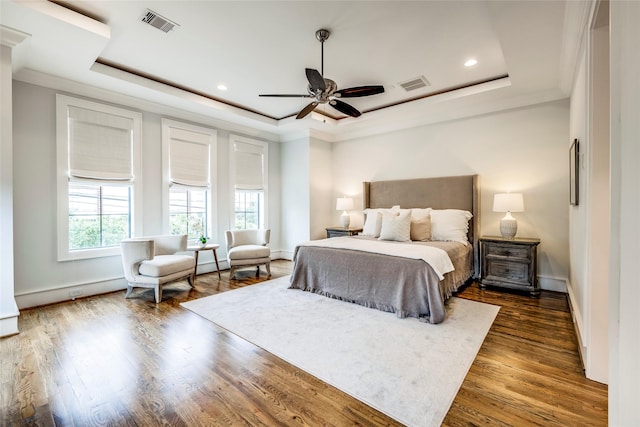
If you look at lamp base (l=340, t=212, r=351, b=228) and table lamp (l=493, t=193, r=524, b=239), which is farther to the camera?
lamp base (l=340, t=212, r=351, b=228)

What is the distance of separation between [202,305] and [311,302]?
1.32 meters

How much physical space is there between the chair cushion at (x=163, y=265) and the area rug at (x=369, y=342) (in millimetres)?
567

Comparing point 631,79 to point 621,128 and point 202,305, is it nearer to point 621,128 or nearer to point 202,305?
point 621,128

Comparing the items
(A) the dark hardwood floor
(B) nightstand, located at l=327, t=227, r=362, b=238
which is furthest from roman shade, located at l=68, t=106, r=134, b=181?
(B) nightstand, located at l=327, t=227, r=362, b=238

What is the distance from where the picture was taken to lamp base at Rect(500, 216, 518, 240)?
4.11 m

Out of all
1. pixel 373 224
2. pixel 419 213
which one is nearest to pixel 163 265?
pixel 373 224

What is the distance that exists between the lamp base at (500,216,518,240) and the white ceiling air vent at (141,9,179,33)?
4645 millimetres

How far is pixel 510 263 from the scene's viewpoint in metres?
3.96

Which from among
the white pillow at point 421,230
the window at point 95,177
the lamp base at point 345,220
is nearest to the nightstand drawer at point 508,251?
the white pillow at point 421,230

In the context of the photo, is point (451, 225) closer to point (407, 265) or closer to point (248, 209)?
point (407, 265)

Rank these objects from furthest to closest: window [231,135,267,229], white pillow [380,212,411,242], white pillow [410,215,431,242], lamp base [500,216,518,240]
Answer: window [231,135,267,229], white pillow [410,215,431,242], white pillow [380,212,411,242], lamp base [500,216,518,240]

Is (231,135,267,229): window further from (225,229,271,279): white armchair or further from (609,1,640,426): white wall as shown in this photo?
(609,1,640,426): white wall

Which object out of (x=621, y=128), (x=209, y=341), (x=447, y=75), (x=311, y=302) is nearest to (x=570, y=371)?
(x=621, y=128)

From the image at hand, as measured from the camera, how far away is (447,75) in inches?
154
